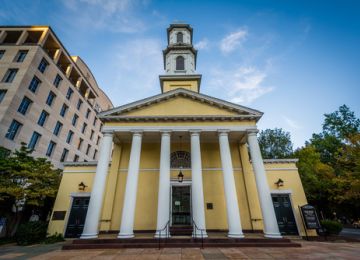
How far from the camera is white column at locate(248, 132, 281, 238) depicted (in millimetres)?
9664

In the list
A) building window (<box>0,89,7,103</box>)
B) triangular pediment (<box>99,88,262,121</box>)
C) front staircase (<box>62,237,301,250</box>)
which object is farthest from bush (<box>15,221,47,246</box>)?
building window (<box>0,89,7,103</box>)

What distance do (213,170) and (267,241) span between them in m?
5.84

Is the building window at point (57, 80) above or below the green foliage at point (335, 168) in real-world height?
above

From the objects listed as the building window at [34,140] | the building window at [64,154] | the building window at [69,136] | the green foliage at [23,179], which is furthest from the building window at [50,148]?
the green foliage at [23,179]

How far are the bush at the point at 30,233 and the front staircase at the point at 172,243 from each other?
12.7 ft

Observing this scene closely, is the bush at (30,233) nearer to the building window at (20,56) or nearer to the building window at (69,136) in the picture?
the building window at (69,136)

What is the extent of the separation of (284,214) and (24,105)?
26.1 meters

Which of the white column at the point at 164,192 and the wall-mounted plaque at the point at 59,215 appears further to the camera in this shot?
the wall-mounted plaque at the point at 59,215

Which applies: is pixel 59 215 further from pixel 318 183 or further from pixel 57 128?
pixel 318 183

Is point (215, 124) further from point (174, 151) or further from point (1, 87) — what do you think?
point (1, 87)

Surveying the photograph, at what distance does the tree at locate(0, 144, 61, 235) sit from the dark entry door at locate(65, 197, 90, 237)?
6.91 feet

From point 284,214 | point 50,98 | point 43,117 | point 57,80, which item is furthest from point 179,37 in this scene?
point 284,214

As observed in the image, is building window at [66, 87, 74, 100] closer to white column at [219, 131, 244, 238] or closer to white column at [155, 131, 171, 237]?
white column at [155, 131, 171, 237]

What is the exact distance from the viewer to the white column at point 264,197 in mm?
9664
